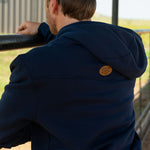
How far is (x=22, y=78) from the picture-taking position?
726mm

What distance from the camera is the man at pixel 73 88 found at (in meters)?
0.75

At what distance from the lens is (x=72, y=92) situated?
0.78m

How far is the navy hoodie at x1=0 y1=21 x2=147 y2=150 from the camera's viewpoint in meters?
0.74

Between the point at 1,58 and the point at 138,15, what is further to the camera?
the point at 138,15

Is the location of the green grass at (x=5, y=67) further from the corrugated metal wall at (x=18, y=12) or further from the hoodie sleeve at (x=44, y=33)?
the corrugated metal wall at (x=18, y=12)

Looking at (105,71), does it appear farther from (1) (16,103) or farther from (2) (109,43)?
(1) (16,103)

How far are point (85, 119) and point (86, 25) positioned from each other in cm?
27

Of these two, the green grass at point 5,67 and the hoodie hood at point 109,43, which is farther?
the green grass at point 5,67

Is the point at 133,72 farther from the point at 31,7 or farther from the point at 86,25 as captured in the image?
the point at 31,7

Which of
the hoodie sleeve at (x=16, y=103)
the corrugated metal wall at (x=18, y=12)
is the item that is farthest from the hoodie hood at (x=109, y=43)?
the corrugated metal wall at (x=18, y=12)

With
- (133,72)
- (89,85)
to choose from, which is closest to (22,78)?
(89,85)

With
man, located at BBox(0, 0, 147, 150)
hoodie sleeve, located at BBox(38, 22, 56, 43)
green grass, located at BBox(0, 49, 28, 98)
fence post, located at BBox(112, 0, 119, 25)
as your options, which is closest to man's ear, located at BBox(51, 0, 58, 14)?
man, located at BBox(0, 0, 147, 150)

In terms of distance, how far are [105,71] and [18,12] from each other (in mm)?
1225

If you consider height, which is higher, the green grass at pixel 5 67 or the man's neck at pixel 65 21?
the man's neck at pixel 65 21
